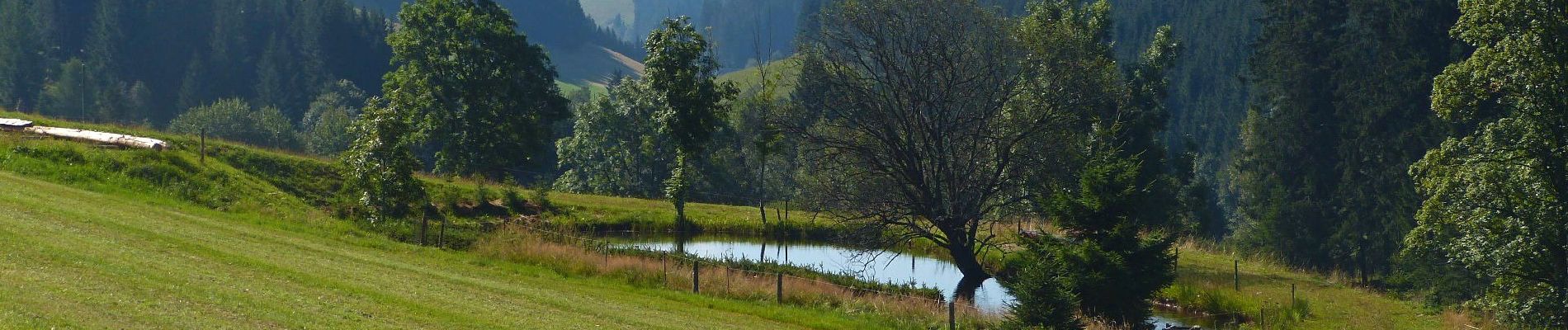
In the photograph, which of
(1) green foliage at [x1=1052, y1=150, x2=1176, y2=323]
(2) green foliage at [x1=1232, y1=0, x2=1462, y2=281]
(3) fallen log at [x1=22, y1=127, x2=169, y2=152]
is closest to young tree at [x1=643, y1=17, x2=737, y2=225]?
(3) fallen log at [x1=22, y1=127, x2=169, y2=152]

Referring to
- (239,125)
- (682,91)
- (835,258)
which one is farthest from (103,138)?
(239,125)

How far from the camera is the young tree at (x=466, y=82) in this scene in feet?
233

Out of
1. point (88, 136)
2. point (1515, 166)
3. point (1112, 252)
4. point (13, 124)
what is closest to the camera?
point (1515, 166)

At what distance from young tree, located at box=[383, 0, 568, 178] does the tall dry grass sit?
3160 cm

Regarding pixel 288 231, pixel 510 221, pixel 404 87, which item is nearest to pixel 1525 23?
pixel 288 231

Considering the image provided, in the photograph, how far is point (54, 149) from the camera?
4441 cm

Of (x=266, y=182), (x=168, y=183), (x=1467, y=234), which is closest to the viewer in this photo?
(x=1467, y=234)

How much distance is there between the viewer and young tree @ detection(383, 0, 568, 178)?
71.1m

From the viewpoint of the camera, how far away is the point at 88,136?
4938 cm

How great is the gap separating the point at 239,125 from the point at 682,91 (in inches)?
4279

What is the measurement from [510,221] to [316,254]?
25985mm

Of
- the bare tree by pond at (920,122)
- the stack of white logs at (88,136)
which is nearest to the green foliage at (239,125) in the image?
the stack of white logs at (88,136)

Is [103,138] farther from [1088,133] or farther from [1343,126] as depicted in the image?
[1343,126]

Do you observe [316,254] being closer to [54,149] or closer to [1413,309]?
[54,149]
